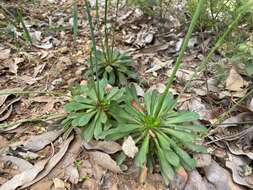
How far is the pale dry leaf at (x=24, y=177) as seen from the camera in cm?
157

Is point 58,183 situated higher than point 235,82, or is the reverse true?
point 235,82

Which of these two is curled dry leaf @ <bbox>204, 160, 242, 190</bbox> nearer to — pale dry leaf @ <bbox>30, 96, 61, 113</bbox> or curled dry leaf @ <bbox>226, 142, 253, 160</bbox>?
curled dry leaf @ <bbox>226, 142, 253, 160</bbox>

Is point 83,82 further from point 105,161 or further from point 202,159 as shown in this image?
point 202,159

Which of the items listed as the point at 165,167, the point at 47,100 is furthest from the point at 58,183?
the point at 47,100

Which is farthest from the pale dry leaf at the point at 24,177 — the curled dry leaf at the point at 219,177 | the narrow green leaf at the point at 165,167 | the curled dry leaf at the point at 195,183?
the curled dry leaf at the point at 219,177

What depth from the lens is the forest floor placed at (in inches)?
65.2

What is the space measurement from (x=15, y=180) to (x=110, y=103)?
1.85 ft

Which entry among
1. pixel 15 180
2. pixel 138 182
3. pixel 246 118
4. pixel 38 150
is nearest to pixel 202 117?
pixel 246 118

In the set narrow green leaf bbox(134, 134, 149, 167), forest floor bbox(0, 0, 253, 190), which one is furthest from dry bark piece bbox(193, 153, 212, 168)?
narrow green leaf bbox(134, 134, 149, 167)

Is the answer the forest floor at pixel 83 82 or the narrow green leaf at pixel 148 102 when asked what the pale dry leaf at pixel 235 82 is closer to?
the forest floor at pixel 83 82

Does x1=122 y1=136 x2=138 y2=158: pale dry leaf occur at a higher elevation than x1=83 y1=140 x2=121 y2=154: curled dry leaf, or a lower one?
higher

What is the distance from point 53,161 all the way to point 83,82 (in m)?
0.65

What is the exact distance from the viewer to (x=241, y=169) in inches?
68.3

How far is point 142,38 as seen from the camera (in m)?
2.72
